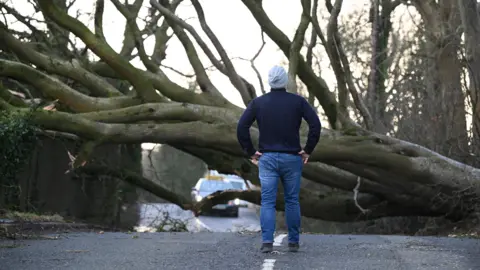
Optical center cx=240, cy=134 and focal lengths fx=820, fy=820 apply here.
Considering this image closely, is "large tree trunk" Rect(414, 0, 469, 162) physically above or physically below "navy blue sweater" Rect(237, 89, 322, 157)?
above

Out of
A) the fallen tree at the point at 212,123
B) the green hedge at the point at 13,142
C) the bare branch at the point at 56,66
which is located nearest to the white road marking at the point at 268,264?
the green hedge at the point at 13,142

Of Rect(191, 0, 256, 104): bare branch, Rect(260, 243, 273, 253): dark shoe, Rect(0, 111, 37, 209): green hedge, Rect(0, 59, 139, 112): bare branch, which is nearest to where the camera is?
Rect(260, 243, 273, 253): dark shoe

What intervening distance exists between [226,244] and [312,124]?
209cm

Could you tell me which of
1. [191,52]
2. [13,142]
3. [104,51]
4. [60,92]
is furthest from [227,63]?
[13,142]

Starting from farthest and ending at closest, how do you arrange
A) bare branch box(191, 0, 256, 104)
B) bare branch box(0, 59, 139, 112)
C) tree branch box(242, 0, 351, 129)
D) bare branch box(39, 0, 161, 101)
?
bare branch box(191, 0, 256, 104) → tree branch box(242, 0, 351, 129) → bare branch box(0, 59, 139, 112) → bare branch box(39, 0, 161, 101)

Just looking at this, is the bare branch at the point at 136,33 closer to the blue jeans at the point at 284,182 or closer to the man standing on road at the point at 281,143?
the man standing on road at the point at 281,143

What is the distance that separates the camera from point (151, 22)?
23.0 m

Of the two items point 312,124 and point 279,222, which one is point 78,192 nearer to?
point 279,222

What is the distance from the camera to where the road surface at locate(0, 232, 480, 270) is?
24.3ft

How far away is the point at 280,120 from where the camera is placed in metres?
8.74

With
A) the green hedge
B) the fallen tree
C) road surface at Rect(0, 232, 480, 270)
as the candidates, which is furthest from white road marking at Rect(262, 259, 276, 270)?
the fallen tree

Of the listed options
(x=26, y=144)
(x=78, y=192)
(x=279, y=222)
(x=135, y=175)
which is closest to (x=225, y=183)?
(x=279, y=222)

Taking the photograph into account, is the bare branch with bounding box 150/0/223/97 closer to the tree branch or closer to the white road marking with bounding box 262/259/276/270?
the tree branch

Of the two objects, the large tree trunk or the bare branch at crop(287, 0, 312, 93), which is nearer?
the bare branch at crop(287, 0, 312, 93)
